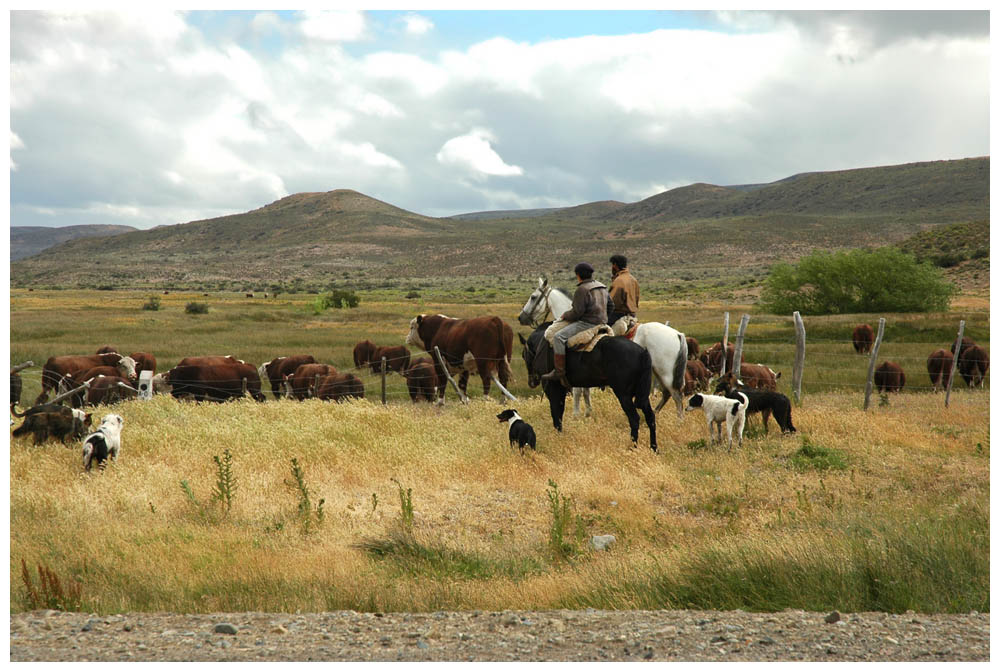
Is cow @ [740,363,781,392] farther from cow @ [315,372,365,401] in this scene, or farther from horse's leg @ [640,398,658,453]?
cow @ [315,372,365,401]

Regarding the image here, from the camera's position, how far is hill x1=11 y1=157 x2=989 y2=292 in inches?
4129

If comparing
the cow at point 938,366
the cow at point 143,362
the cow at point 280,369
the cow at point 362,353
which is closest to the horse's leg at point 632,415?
the cow at point 280,369

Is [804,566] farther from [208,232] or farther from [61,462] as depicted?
[208,232]

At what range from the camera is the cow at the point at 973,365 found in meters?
18.2

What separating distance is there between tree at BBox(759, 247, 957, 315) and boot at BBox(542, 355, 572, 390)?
28259 mm

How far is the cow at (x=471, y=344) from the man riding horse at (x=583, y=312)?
543 cm

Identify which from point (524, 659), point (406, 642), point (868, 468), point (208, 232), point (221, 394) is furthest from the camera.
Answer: point (208, 232)

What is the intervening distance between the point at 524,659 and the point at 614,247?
11048cm

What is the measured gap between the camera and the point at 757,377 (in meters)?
15.1

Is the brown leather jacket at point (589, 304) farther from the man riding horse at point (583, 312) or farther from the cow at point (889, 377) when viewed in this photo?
the cow at point (889, 377)

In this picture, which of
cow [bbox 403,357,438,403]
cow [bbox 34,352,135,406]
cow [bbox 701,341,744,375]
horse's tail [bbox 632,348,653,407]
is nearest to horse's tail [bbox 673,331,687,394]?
horse's tail [bbox 632,348,653,407]

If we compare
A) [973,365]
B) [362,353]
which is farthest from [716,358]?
[362,353]

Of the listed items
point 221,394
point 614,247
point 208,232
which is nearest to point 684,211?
point 614,247

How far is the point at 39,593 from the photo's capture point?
541 centimetres
